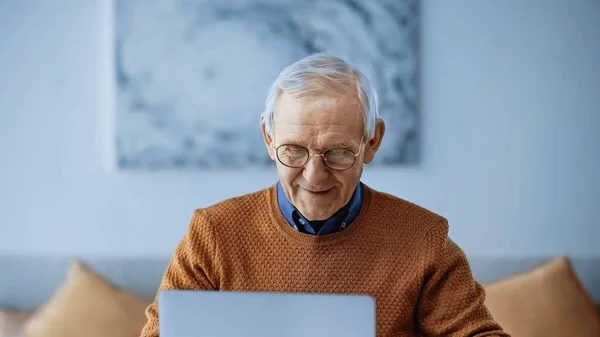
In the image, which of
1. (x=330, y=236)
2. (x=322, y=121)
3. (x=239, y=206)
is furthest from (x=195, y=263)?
(x=322, y=121)

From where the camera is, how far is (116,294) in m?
2.72

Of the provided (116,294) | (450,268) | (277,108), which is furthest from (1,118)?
(450,268)

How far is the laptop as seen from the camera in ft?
3.75

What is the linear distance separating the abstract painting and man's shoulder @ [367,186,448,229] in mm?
1183

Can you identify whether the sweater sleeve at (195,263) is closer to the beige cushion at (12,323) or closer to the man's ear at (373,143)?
the man's ear at (373,143)

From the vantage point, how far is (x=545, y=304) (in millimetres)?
2670

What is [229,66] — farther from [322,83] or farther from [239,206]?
[322,83]

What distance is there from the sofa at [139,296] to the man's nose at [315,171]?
1.34 m

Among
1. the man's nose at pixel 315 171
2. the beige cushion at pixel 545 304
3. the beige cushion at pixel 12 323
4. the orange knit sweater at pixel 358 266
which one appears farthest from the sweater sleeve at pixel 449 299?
the beige cushion at pixel 12 323

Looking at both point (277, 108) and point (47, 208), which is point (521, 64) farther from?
point (47, 208)

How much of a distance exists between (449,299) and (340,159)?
13.6 inches

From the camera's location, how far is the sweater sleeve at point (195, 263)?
62.7 inches

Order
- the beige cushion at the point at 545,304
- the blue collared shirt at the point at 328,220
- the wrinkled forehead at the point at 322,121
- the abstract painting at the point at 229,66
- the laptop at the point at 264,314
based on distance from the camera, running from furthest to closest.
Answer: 1. the abstract painting at the point at 229,66
2. the beige cushion at the point at 545,304
3. the blue collared shirt at the point at 328,220
4. the wrinkled forehead at the point at 322,121
5. the laptop at the point at 264,314

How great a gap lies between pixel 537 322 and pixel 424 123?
0.78 meters
